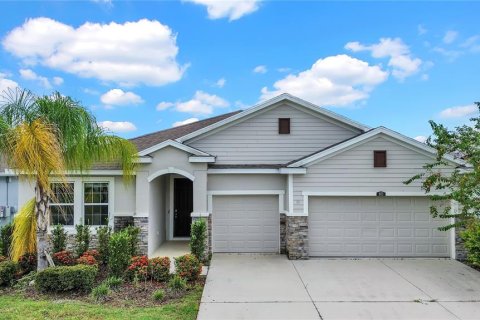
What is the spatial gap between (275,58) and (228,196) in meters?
7.52

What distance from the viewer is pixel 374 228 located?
10773 millimetres

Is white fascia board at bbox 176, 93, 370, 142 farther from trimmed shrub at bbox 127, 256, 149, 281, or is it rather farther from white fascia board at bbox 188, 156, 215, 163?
trimmed shrub at bbox 127, 256, 149, 281

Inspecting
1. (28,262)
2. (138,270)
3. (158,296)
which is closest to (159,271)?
(138,270)

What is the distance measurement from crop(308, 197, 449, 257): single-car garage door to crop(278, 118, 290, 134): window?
2.75m

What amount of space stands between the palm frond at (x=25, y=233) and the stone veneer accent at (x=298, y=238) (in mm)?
7105

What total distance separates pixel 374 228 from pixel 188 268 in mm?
6059

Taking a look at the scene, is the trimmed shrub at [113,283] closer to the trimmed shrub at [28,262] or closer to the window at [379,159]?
the trimmed shrub at [28,262]

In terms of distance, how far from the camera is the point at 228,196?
11531 millimetres

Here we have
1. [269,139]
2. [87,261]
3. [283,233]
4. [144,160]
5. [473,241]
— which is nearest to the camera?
[87,261]

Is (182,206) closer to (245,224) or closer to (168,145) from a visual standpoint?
(245,224)

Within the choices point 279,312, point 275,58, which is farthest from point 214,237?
point 275,58

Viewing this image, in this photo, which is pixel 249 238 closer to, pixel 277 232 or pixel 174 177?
pixel 277 232

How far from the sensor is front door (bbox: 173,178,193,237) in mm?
13617

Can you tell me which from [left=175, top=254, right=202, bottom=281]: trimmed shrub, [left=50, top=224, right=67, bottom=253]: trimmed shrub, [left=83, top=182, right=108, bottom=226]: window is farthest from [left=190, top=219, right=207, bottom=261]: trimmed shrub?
[left=50, top=224, right=67, bottom=253]: trimmed shrub
